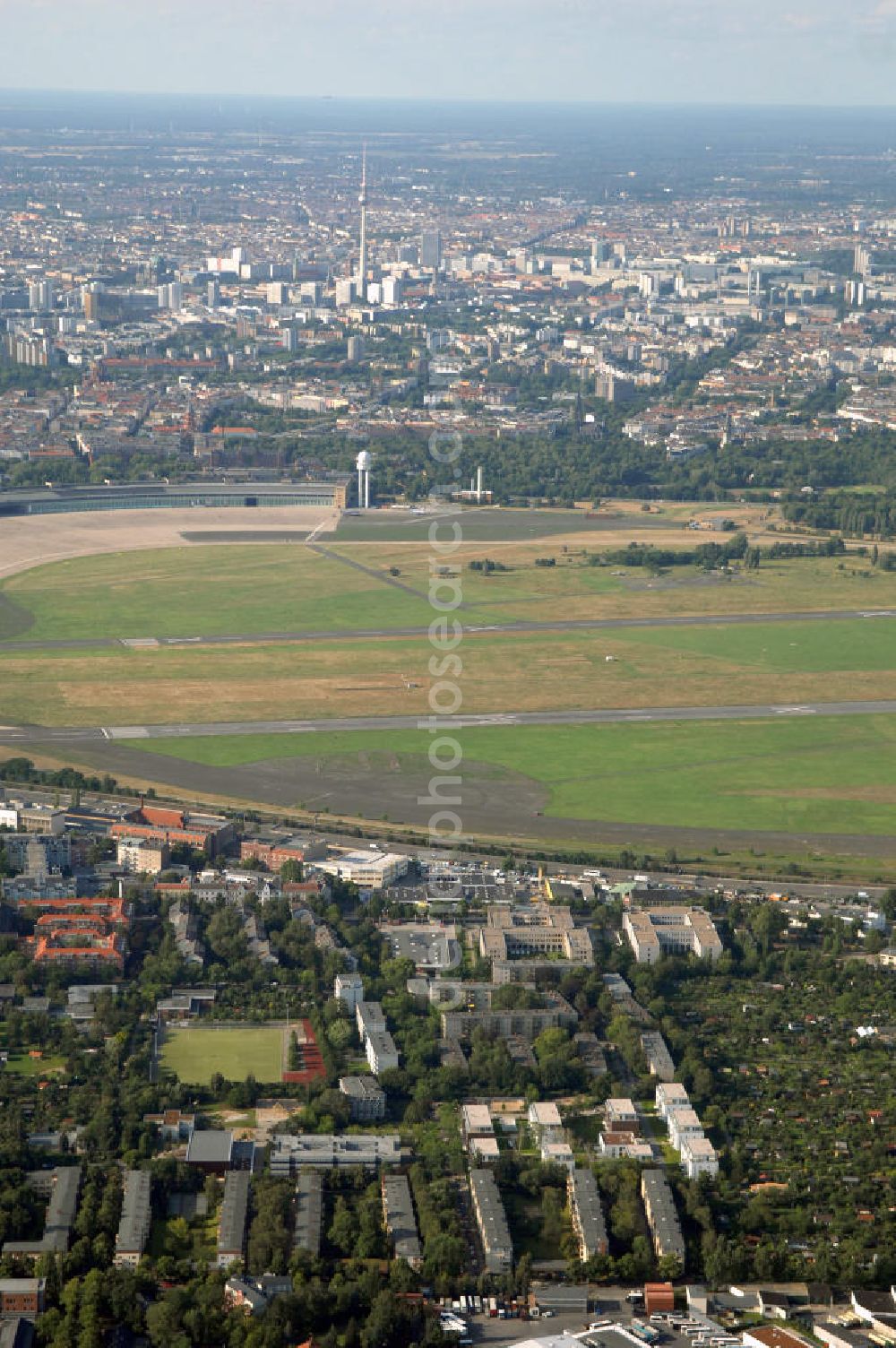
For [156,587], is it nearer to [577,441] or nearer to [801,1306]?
[577,441]

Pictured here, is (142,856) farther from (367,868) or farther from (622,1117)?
(622,1117)

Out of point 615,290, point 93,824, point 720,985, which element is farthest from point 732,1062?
point 615,290

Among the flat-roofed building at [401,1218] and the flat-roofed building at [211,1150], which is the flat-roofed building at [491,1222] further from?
the flat-roofed building at [211,1150]

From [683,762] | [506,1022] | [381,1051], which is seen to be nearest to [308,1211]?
[381,1051]

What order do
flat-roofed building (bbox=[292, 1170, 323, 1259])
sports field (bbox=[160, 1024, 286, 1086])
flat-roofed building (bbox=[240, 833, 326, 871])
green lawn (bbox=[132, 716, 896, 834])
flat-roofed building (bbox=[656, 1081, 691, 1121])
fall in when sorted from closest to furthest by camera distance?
flat-roofed building (bbox=[292, 1170, 323, 1259]), flat-roofed building (bbox=[656, 1081, 691, 1121]), sports field (bbox=[160, 1024, 286, 1086]), flat-roofed building (bbox=[240, 833, 326, 871]), green lawn (bbox=[132, 716, 896, 834])

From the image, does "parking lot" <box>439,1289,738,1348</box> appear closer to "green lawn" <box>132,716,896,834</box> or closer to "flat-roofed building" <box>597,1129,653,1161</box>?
"flat-roofed building" <box>597,1129,653,1161</box>

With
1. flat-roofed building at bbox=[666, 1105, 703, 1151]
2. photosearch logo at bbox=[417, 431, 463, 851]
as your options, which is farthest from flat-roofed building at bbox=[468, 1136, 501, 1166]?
photosearch logo at bbox=[417, 431, 463, 851]
